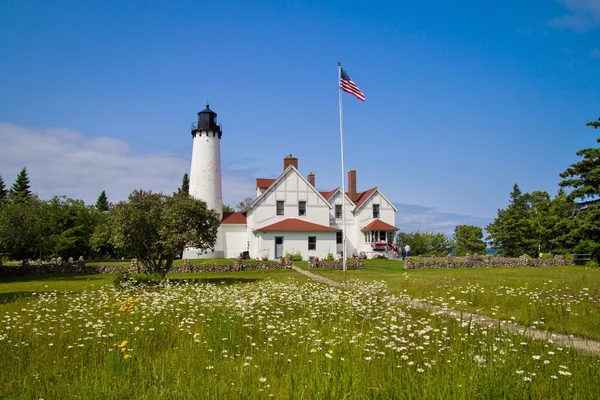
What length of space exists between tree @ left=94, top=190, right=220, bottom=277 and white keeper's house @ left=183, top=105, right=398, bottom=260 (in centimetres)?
2202

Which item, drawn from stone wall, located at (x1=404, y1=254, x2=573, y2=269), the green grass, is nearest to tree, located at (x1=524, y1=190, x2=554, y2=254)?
stone wall, located at (x1=404, y1=254, x2=573, y2=269)

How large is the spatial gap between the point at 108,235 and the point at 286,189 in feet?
89.4

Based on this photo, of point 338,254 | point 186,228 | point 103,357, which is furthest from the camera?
point 338,254

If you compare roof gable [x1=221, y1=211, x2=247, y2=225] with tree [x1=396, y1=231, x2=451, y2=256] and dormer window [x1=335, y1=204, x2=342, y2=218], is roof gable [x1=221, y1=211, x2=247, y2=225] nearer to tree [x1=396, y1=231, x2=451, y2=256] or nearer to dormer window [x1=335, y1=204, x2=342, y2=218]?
Answer: dormer window [x1=335, y1=204, x2=342, y2=218]

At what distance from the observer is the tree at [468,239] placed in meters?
75.2

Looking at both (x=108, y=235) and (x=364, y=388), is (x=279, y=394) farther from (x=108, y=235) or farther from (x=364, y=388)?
(x=108, y=235)

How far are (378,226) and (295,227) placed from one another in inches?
467

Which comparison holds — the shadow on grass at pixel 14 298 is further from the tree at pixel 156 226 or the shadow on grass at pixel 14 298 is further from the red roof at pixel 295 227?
the red roof at pixel 295 227

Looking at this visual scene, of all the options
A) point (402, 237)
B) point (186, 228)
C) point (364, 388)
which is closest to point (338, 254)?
point (402, 237)

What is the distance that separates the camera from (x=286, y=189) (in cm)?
4806

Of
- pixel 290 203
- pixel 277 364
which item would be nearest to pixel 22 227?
pixel 290 203

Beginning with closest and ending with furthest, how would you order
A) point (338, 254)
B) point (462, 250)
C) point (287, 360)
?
1. point (287, 360)
2. point (338, 254)
3. point (462, 250)

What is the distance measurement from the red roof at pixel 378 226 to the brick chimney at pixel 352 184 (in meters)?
4.99

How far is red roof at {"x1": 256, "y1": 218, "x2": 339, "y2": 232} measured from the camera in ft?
148
